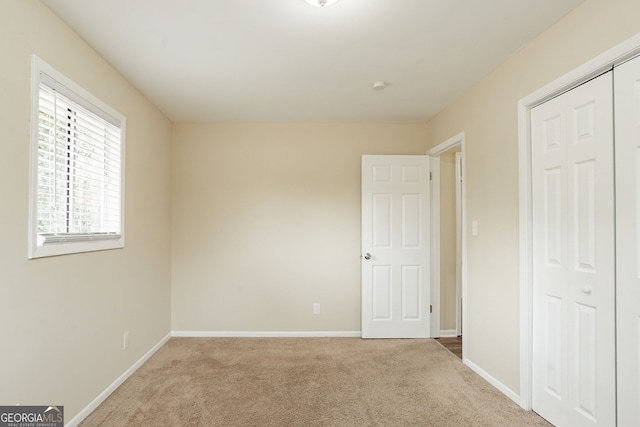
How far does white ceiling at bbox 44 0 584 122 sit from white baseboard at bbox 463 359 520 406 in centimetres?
242

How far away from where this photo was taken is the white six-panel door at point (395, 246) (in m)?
3.97

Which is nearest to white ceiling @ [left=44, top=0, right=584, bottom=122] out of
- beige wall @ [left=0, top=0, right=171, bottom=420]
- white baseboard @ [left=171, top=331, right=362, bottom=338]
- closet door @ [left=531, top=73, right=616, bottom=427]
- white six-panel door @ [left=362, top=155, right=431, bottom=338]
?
beige wall @ [left=0, top=0, right=171, bottom=420]

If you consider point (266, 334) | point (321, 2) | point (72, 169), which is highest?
point (321, 2)

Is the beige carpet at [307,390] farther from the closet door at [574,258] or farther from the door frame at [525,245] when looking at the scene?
the closet door at [574,258]

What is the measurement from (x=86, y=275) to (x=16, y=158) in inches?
35.9

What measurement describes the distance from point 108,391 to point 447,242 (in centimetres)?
355

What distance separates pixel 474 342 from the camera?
10.0 ft

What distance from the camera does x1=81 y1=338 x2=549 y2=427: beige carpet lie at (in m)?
2.31

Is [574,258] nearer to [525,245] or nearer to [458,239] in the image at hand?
[525,245]

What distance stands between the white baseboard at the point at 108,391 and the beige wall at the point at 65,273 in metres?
0.04

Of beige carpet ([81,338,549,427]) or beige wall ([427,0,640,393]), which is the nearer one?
beige wall ([427,0,640,393])

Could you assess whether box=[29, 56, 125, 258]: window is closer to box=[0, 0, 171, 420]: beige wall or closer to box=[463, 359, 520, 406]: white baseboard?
box=[0, 0, 171, 420]: beige wall

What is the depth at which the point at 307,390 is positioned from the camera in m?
2.71

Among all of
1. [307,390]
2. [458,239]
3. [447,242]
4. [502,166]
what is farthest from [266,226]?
[502,166]
